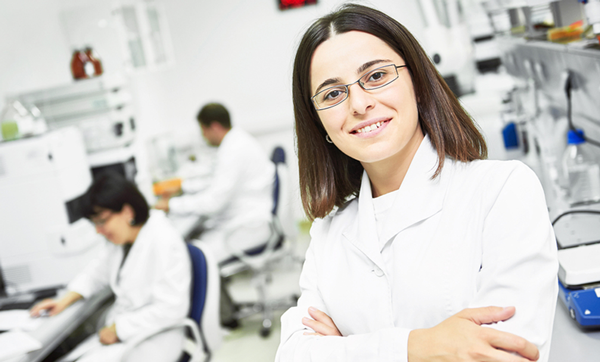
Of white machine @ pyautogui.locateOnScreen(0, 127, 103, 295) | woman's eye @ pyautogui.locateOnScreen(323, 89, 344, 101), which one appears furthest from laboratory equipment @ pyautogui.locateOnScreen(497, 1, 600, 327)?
white machine @ pyautogui.locateOnScreen(0, 127, 103, 295)

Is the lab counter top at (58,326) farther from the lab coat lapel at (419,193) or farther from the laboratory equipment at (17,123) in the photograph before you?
the lab coat lapel at (419,193)

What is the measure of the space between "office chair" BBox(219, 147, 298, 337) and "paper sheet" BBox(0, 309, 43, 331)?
1176mm

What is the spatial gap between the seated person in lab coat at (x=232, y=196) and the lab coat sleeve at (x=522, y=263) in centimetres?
223

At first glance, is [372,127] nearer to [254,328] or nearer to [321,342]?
[321,342]

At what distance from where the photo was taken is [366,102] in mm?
907

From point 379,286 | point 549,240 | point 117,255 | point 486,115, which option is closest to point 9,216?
point 117,255

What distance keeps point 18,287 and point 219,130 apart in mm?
1556

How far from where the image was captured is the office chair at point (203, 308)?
6.15 feet

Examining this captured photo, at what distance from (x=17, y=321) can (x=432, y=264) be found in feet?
5.59

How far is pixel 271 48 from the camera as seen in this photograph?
4.69 meters

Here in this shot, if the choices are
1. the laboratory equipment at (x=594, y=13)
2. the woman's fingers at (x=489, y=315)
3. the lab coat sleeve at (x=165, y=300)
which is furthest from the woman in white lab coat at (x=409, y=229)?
the lab coat sleeve at (x=165, y=300)

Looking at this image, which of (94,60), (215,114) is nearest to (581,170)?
(215,114)

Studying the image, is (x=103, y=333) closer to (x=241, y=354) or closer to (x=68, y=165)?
(x=68, y=165)

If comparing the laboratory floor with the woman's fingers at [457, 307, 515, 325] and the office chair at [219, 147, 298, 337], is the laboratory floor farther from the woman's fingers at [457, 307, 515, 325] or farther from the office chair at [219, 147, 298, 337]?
the woman's fingers at [457, 307, 515, 325]
